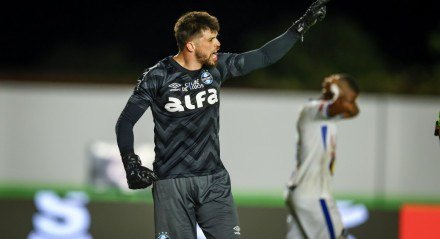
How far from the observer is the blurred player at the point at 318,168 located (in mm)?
7605

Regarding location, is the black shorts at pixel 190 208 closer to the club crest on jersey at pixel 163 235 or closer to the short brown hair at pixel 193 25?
the club crest on jersey at pixel 163 235

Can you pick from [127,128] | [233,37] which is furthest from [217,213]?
[233,37]

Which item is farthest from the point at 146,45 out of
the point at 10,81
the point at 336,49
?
the point at 10,81

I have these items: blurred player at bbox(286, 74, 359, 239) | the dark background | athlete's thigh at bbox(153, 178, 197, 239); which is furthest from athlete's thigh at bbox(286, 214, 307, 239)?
the dark background

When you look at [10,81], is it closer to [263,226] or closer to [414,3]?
[263,226]

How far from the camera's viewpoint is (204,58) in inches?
241

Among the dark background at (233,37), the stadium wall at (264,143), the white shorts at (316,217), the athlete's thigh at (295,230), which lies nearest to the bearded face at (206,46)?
the white shorts at (316,217)

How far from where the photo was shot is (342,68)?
18734 mm

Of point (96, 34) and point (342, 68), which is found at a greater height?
point (96, 34)

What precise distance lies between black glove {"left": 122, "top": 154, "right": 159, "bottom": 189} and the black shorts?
0.22m

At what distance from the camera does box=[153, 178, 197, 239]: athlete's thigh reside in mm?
6129

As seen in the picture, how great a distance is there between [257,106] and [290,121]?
0.38m

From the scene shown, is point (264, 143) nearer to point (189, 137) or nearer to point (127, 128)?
point (189, 137)

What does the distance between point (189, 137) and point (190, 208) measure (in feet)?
1.40
